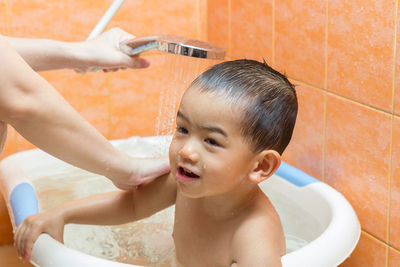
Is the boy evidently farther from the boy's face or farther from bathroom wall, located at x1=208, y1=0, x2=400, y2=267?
bathroom wall, located at x1=208, y1=0, x2=400, y2=267

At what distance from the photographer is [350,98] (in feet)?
5.05

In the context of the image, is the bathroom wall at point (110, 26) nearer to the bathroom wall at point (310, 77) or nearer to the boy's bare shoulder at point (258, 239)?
the bathroom wall at point (310, 77)

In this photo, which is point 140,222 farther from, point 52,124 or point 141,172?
point 52,124

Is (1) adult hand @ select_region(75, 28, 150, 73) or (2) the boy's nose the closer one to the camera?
(2) the boy's nose

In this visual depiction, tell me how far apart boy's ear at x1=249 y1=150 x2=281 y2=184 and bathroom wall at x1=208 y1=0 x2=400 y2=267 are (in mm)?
401

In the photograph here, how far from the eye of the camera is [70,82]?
81.1 inches

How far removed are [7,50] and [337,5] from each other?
82 cm

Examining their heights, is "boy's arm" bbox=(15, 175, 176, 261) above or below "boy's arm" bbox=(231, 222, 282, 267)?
below

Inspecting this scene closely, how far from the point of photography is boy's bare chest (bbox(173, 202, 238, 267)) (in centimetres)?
121

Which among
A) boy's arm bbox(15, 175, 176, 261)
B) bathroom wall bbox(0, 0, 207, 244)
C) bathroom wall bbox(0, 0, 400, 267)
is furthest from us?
bathroom wall bbox(0, 0, 207, 244)

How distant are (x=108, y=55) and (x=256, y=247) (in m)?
0.64

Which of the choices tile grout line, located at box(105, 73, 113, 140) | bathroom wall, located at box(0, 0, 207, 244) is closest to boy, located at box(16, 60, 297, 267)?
bathroom wall, located at box(0, 0, 207, 244)

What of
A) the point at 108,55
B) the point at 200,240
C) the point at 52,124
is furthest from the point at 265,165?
the point at 108,55

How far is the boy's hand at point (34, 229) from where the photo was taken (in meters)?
1.28
